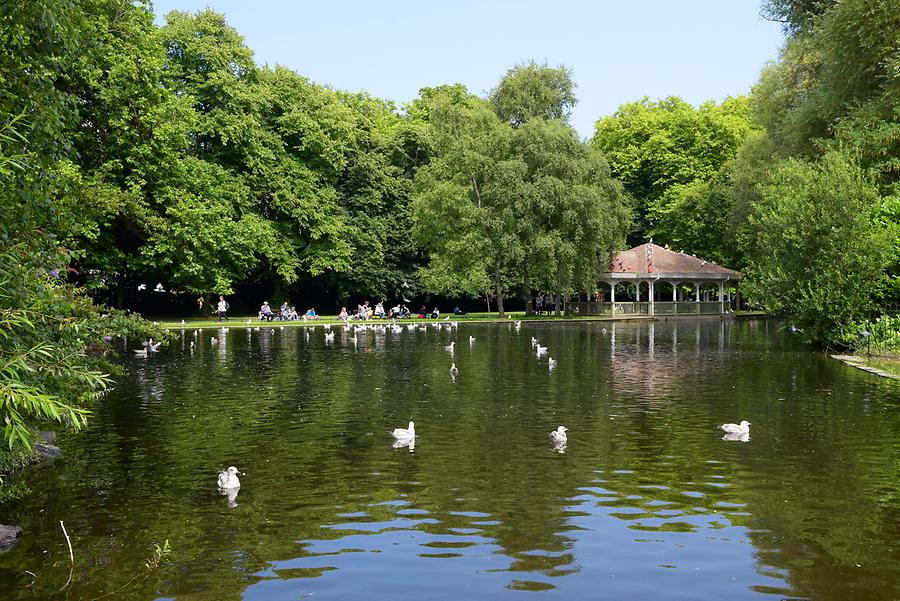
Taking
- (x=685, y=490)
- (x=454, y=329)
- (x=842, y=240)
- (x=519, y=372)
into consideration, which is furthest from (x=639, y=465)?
(x=454, y=329)

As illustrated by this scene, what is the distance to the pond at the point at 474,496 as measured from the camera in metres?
8.12

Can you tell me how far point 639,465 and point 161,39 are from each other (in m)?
46.6

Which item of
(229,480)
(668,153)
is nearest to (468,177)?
(668,153)

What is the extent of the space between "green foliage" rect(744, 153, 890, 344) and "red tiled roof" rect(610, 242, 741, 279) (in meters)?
31.6

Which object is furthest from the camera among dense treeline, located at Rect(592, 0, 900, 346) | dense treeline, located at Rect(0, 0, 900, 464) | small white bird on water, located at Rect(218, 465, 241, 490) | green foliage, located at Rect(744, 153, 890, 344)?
dense treeline, located at Rect(0, 0, 900, 464)

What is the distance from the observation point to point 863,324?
30328 mm

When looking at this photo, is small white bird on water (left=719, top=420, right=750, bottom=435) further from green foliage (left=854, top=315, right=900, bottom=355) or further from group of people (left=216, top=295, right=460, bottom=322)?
group of people (left=216, top=295, right=460, bottom=322)

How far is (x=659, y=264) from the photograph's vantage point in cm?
6556

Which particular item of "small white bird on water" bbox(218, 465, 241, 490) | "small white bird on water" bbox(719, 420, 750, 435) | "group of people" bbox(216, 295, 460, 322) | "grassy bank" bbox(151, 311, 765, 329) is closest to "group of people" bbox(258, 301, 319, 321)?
"group of people" bbox(216, 295, 460, 322)

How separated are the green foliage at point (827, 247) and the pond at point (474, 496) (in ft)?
28.7

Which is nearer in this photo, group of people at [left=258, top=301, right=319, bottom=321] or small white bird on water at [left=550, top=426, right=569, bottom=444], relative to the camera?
small white bird on water at [left=550, top=426, right=569, bottom=444]

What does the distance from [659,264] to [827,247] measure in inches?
1372

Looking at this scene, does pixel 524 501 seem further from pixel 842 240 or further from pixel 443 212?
pixel 443 212

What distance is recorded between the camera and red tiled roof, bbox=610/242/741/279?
213 feet
